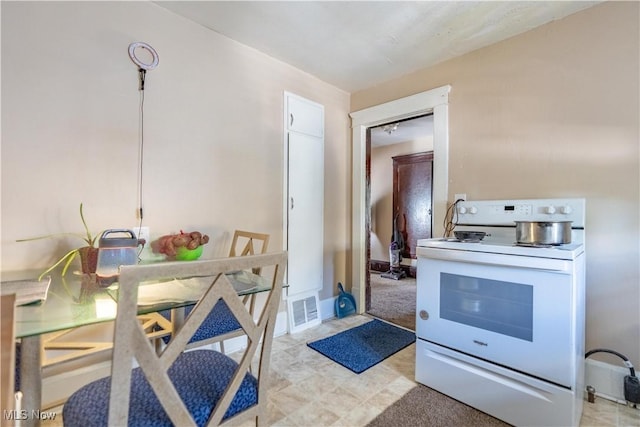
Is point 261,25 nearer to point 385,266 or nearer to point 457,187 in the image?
point 457,187

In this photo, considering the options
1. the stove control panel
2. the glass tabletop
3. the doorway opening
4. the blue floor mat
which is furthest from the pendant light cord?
the doorway opening

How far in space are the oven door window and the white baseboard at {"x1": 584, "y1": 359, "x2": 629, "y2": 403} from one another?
2.37 ft

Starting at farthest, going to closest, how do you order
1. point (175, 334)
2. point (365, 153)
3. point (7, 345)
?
1. point (365, 153)
2. point (175, 334)
3. point (7, 345)

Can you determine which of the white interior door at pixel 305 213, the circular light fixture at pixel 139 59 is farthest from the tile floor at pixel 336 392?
the circular light fixture at pixel 139 59

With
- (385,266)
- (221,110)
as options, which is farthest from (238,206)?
(385,266)

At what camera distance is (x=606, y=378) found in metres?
1.67

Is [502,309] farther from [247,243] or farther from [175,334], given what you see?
[247,243]

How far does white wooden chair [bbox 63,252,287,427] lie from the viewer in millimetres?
695

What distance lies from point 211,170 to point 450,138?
184 cm

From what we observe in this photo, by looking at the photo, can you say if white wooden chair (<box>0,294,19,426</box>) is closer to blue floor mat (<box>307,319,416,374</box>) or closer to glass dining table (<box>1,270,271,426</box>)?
glass dining table (<box>1,270,271,426</box>)

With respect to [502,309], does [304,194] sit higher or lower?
higher

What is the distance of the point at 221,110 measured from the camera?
83.8 inches

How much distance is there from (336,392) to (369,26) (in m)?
2.31

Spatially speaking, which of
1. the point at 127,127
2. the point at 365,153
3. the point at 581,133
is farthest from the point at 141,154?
the point at 581,133
